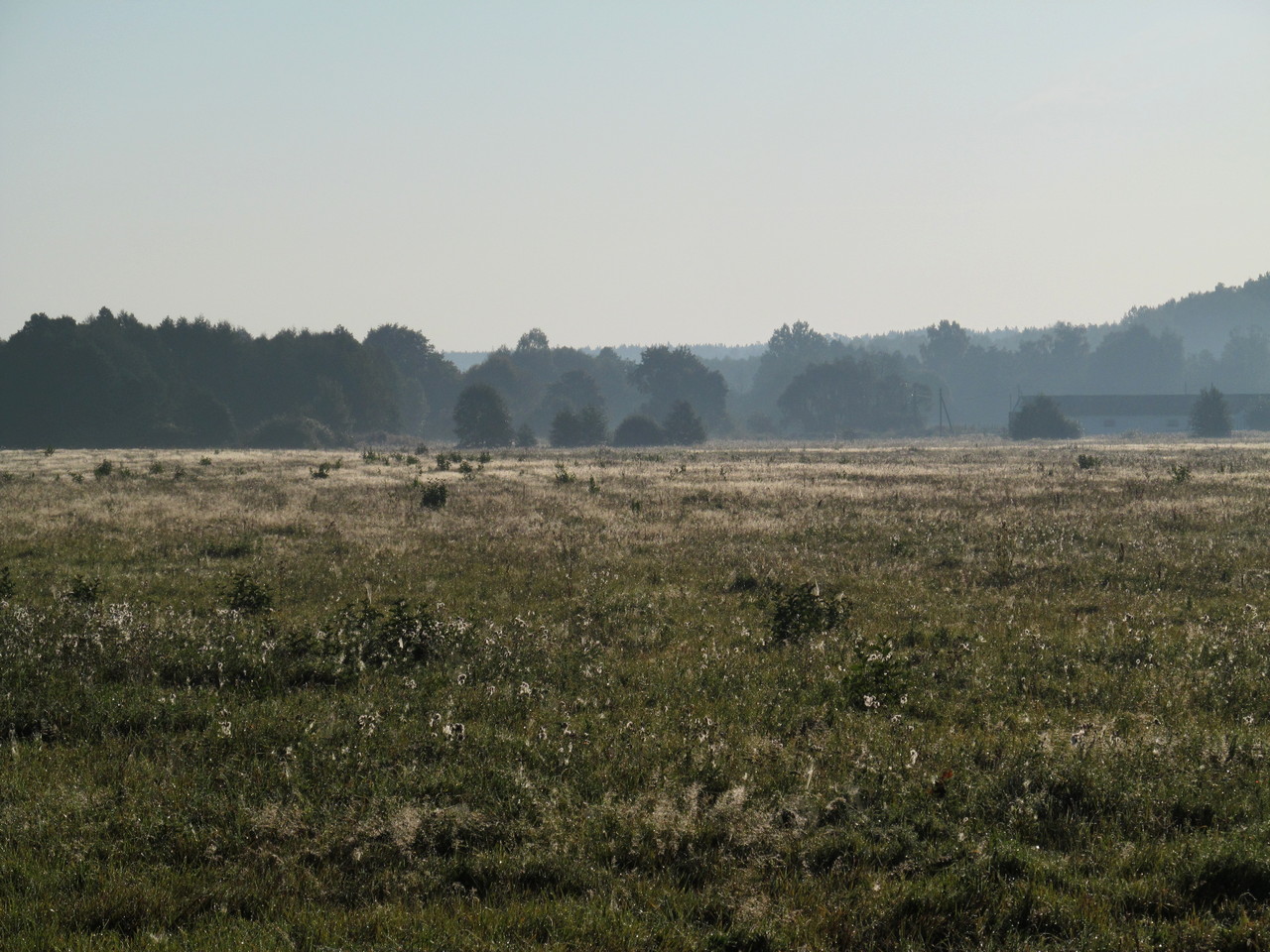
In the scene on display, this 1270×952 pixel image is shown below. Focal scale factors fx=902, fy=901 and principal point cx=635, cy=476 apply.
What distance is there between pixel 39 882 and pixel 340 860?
1836 mm

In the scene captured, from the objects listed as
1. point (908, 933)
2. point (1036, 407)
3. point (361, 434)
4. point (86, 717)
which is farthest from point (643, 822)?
point (361, 434)

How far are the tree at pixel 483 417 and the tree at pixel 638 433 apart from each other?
1595 cm

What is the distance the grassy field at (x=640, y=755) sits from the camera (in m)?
5.50

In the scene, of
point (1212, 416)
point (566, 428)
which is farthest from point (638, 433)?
point (1212, 416)

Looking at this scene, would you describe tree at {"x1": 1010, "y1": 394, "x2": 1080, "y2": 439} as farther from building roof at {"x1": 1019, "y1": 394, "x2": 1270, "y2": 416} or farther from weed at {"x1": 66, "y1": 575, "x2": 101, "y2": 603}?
weed at {"x1": 66, "y1": 575, "x2": 101, "y2": 603}

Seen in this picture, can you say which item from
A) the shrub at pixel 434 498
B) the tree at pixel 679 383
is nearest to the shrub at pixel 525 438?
the tree at pixel 679 383

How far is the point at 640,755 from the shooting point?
7969 millimetres

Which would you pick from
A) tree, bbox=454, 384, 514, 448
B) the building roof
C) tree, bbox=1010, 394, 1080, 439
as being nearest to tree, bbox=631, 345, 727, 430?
tree, bbox=454, 384, 514, 448

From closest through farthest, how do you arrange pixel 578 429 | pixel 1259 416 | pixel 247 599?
pixel 247 599 < pixel 578 429 < pixel 1259 416

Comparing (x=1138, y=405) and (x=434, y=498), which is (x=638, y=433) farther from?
(x=434, y=498)

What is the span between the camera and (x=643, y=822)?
21.5 ft

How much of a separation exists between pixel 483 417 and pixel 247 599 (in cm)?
11004

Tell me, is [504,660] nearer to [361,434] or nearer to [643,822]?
[643,822]

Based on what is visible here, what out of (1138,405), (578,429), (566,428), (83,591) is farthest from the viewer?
(1138,405)
